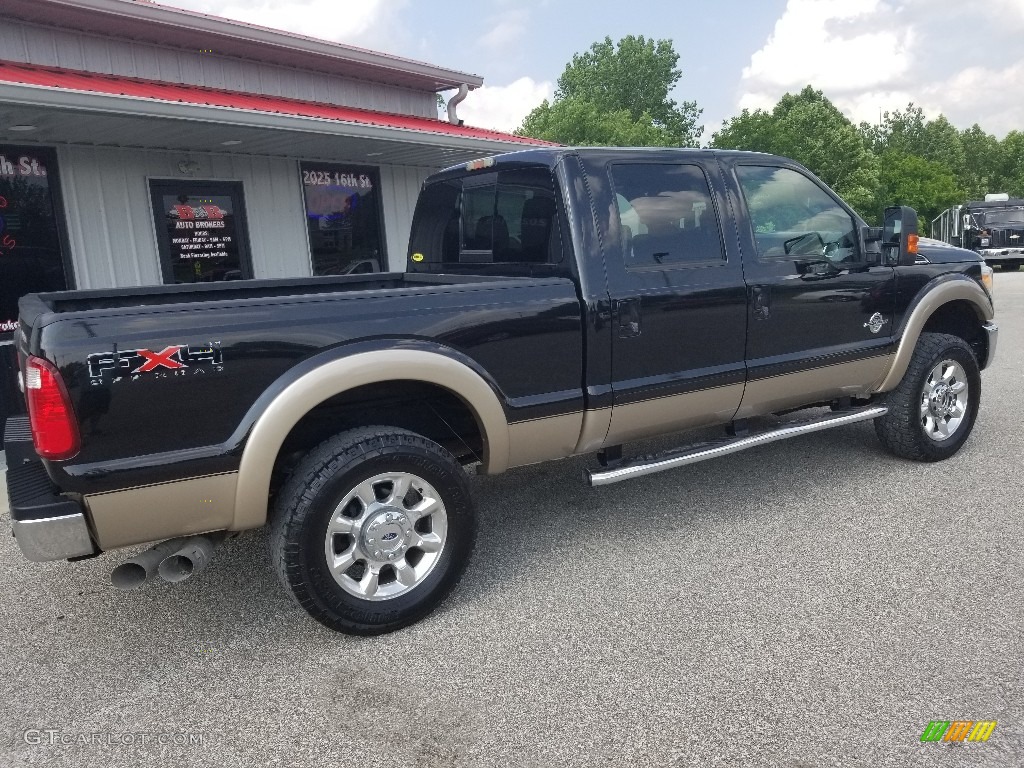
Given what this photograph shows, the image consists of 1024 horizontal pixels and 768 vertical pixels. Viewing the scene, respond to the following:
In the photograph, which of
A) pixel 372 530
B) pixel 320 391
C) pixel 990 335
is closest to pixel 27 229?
pixel 320 391

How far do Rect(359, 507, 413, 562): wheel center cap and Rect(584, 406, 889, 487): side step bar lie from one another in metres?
0.95

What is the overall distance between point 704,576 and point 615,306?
4.27ft

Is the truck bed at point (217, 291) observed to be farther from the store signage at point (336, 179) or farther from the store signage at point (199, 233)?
the store signage at point (336, 179)

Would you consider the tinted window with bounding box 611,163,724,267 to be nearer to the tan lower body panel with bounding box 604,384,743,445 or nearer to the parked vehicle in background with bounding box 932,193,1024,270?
the tan lower body panel with bounding box 604,384,743,445

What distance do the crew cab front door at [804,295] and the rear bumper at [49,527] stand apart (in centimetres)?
307

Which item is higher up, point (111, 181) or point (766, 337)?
point (111, 181)

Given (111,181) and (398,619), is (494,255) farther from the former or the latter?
(111,181)

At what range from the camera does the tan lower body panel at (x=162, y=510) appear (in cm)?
254

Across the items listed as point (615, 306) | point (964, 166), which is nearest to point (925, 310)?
point (615, 306)

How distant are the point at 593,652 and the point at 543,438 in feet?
3.13

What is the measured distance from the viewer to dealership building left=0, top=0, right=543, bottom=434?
21.0 ft

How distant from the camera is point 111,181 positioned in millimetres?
7203

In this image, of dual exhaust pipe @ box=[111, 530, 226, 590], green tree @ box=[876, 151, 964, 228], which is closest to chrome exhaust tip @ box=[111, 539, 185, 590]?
dual exhaust pipe @ box=[111, 530, 226, 590]

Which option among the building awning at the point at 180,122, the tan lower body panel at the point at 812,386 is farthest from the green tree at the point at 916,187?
the tan lower body panel at the point at 812,386
